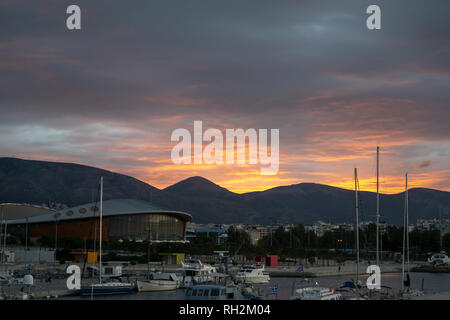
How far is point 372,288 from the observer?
39312 mm

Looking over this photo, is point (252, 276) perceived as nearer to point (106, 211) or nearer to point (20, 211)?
point (106, 211)

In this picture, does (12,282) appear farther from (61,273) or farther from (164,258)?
(164,258)

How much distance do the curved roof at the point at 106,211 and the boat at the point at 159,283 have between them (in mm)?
60766

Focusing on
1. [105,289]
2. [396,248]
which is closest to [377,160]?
[105,289]

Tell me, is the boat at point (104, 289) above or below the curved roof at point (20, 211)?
below

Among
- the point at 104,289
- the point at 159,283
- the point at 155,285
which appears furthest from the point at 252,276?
the point at 104,289

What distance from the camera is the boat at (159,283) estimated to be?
46.4 metres

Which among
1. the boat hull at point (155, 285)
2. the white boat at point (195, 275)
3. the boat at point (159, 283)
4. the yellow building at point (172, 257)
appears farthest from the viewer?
the yellow building at point (172, 257)

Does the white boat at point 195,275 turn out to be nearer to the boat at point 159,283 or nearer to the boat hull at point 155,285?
the boat at point 159,283

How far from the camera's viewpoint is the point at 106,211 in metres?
118

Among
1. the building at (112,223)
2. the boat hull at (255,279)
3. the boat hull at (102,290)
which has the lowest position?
the boat hull at (255,279)

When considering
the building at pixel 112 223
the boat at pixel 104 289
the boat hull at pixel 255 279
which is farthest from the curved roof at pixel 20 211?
the boat at pixel 104 289

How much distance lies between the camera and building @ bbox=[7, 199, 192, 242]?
115 meters
